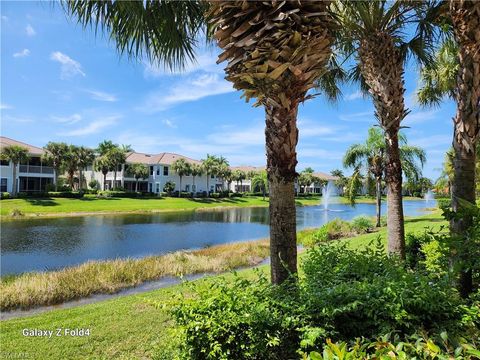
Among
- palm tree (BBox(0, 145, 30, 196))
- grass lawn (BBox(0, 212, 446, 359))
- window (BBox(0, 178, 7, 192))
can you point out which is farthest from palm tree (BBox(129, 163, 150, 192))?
grass lawn (BBox(0, 212, 446, 359))

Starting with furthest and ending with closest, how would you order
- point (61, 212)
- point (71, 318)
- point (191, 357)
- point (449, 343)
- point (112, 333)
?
point (61, 212), point (71, 318), point (112, 333), point (191, 357), point (449, 343)

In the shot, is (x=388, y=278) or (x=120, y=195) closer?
(x=388, y=278)

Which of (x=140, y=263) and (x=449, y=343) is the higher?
(x=449, y=343)

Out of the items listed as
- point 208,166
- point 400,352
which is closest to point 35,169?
point 208,166

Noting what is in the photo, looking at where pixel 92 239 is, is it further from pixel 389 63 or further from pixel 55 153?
pixel 55 153

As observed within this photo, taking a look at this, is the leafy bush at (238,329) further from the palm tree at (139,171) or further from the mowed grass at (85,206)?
the palm tree at (139,171)

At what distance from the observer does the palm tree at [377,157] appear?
22.9 metres

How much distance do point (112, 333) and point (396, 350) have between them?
16.8 ft

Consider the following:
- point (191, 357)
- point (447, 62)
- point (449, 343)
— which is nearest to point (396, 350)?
point (449, 343)

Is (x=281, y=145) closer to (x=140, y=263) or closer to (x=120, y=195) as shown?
(x=140, y=263)

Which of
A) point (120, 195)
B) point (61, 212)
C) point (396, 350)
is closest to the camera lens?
point (396, 350)

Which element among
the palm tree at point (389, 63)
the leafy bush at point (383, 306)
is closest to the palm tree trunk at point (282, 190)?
the leafy bush at point (383, 306)

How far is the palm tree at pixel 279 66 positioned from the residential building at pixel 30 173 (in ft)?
158

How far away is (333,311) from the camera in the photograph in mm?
2475
